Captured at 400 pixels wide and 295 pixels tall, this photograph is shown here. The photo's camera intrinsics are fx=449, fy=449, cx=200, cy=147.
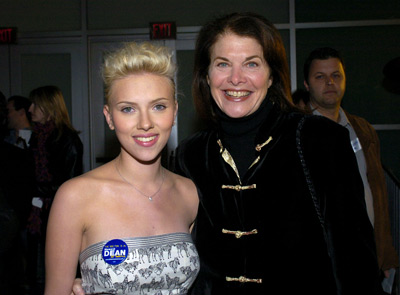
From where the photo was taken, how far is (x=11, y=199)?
7.88 ft

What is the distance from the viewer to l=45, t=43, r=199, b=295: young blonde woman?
1.74 m

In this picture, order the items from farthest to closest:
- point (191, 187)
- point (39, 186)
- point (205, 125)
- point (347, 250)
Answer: point (39, 186)
point (205, 125)
point (191, 187)
point (347, 250)

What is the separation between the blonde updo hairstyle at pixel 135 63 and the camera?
1.83 meters

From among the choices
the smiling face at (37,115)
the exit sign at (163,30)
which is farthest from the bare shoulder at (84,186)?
the exit sign at (163,30)

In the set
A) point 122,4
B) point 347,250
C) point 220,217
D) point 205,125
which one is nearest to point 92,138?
point 122,4

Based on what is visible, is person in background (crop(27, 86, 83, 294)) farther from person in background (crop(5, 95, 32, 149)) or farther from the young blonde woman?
the young blonde woman

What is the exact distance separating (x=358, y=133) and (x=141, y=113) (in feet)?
6.39

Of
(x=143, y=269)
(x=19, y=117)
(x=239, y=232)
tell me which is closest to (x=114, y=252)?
(x=143, y=269)

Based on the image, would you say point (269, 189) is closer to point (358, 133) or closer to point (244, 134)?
point (244, 134)

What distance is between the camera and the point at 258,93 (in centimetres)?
195

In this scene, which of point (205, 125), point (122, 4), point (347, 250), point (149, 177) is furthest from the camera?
point (122, 4)

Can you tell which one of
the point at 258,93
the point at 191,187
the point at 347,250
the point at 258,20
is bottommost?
the point at 347,250

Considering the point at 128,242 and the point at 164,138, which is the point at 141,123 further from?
the point at 128,242

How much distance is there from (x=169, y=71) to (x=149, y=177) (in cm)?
47
